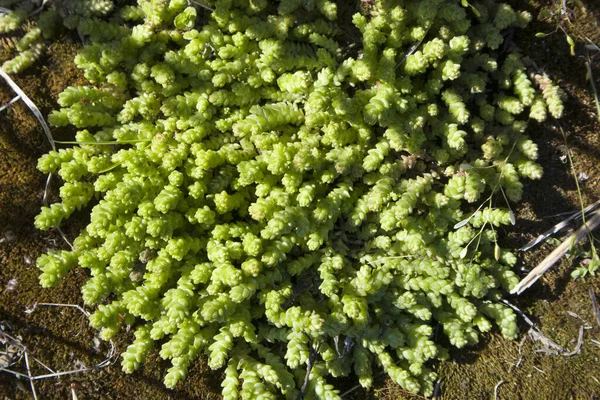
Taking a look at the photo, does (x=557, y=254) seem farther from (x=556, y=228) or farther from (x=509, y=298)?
(x=509, y=298)

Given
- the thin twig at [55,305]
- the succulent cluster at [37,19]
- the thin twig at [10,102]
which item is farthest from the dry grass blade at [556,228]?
the thin twig at [10,102]

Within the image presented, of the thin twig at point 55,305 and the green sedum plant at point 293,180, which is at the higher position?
the green sedum plant at point 293,180

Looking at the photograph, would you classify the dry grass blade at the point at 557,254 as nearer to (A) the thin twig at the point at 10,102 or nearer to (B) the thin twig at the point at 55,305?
(B) the thin twig at the point at 55,305

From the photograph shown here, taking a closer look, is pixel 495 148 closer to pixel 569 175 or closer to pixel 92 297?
pixel 569 175

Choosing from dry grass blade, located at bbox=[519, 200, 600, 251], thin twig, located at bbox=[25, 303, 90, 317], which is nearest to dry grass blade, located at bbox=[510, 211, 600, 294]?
dry grass blade, located at bbox=[519, 200, 600, 251]

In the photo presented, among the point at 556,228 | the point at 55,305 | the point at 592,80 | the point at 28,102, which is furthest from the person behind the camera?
the point at 556,228

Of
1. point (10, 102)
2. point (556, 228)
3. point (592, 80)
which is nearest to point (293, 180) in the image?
point (10, 102)
